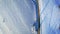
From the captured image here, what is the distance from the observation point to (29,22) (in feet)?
3.99

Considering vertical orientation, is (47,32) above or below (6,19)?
below

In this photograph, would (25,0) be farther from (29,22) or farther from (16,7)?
(29,22)


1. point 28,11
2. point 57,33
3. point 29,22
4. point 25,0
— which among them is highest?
point 25,0

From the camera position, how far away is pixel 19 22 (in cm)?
122

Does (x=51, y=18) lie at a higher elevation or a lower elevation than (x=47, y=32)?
higher

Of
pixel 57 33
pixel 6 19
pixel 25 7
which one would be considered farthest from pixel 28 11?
pixel 57 33

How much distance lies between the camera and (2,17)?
121 cm

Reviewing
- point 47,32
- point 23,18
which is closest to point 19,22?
point 23,18

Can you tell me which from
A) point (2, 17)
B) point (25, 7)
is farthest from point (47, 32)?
point (2, 17)

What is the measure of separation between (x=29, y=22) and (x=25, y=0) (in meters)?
0.22

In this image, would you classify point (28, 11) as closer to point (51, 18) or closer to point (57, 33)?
point (51, 18)

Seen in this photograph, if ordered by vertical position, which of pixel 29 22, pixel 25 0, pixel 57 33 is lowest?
pixel 57 33

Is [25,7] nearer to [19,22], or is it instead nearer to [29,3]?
[29,3]

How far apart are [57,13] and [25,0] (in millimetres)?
333
